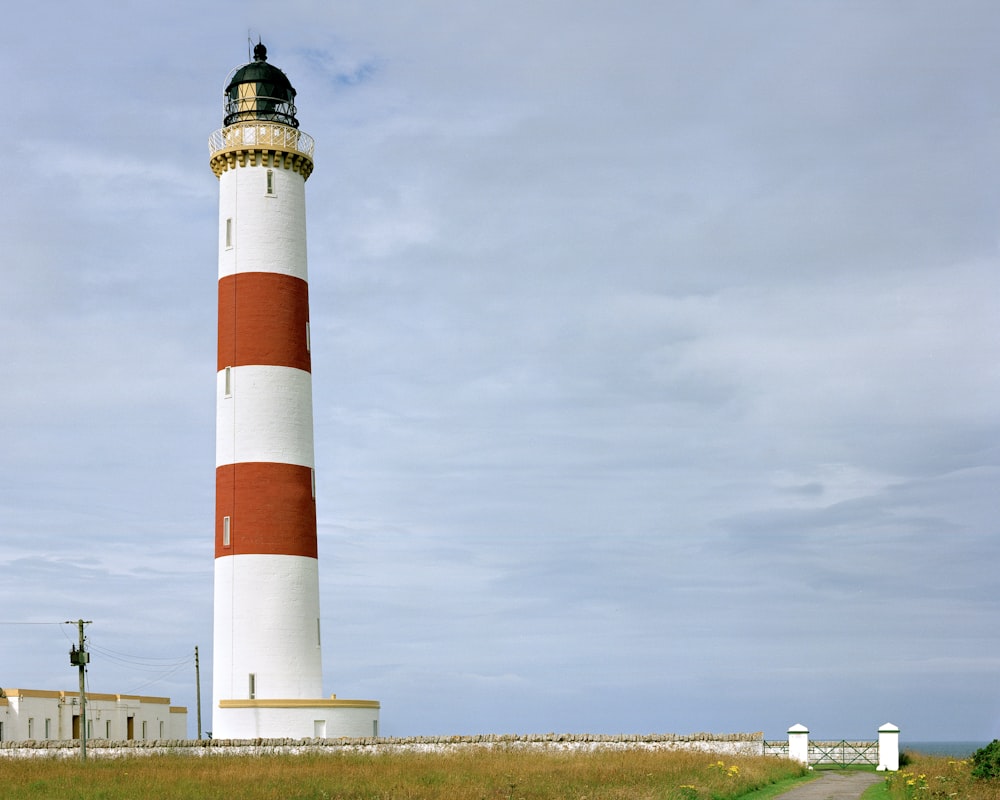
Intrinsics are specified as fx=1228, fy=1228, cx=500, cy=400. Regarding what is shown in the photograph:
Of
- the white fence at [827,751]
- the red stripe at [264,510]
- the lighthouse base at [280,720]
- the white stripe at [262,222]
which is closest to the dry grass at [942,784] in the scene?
the white fence at [827,751]

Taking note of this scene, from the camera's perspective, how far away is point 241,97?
131ft

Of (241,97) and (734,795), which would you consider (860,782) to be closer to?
(734,795)

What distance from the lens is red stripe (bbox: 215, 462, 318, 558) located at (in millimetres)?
35812

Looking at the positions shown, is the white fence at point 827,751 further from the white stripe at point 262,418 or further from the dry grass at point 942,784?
the white stripe at point 262,418

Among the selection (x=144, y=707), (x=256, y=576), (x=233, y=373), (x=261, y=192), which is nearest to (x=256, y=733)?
(x=256, y=576)

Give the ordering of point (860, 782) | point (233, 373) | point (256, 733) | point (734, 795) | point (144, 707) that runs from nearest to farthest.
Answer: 1. point (734, 795)
2. point (860, 782)
3. point (256, 733)
4. point (233, 373)
5. point (144, 707)

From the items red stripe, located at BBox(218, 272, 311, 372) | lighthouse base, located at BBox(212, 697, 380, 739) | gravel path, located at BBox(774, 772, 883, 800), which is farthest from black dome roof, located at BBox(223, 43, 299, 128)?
gravel path, located at BBox(774, 772, 883, 800)

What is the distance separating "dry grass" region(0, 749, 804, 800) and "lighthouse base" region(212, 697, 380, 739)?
8.14ft

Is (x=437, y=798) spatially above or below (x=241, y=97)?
below

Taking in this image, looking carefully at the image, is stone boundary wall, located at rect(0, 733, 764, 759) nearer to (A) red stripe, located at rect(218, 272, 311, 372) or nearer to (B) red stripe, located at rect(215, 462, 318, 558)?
(B) red stripe, located at rect(215, 462, 318, 558)

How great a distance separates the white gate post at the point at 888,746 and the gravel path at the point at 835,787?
85 centimetres

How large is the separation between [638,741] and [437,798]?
13.2 meters

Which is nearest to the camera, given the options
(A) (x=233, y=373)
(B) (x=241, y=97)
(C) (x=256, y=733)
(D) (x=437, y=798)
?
(D) (x=437, y=798)

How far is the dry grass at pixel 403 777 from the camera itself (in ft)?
78.3
